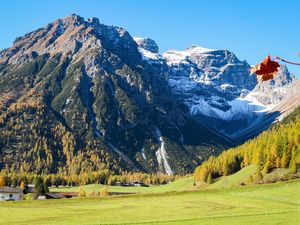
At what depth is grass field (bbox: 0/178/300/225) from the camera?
202 feet

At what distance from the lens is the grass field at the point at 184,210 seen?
61562 millimetres

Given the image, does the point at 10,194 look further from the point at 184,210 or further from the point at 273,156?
the point at 184,210

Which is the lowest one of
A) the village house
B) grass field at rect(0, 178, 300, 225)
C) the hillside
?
the village house

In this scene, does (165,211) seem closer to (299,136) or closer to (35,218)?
(35,218)

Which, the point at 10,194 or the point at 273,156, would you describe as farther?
the point at 10,194

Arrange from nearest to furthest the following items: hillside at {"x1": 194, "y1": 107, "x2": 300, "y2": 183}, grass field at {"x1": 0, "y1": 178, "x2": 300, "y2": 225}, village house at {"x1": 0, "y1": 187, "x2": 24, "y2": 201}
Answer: grass field at {"x1": 0, "y1": 178, "x2": 300, "y2": 225}, hillside at {"x1": 194, "y1": 107, "x2": 300, "y2": 183}, village house at {"x1": 0, "y1": 187, "x2": 24, "y2": 201}

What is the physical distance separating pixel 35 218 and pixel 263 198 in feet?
160

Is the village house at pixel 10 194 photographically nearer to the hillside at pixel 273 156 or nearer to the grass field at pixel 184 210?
the grass field at pixel 184 210

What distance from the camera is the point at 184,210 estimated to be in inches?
3093

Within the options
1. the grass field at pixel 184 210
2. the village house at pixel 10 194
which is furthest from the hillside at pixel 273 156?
the village house at pixel 10 194

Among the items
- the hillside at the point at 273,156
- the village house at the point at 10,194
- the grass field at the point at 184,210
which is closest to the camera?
the grass field at the point at 184,210

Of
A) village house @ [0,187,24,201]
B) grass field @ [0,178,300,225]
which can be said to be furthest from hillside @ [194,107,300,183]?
village house @ [0,187,24,201]

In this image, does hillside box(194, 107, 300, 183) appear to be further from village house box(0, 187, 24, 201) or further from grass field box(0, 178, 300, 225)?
village house box(0, 187, 24, 201)

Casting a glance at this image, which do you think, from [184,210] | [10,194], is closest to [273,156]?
[184,210]
